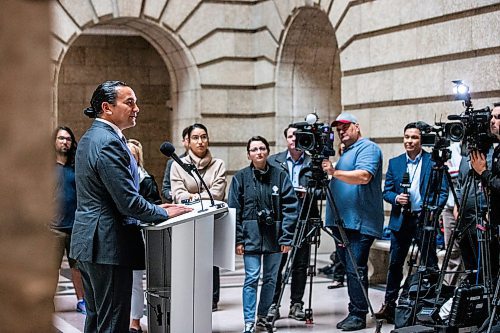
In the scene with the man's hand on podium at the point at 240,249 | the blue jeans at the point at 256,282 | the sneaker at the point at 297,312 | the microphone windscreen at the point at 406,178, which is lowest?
the sneaker at the point at 297,312

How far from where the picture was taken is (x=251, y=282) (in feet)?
23.6

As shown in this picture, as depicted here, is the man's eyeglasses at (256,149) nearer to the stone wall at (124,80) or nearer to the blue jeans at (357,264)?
the blue jeans at (357,264)

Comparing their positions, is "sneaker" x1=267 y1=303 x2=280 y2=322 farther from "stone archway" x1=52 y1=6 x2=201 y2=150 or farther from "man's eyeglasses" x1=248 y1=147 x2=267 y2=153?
"stone archway" x1=52 y1=6 x2=201 y2=150

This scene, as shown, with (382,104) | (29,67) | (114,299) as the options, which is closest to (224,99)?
(382,104)

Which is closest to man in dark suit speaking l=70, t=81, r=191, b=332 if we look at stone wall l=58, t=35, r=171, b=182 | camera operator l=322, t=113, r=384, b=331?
camera operator l=322, t=113, r=384, b=331

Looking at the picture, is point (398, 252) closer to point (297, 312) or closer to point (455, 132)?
point (297, 312)

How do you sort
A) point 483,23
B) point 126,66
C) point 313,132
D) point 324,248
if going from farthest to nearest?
1. point 126,66
2. point 324,248
3. point 483,23
4. point 313,132

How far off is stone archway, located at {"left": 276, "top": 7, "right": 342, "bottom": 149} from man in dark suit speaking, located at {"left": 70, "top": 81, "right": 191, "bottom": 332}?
8463mm

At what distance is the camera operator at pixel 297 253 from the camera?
7781 millimetres

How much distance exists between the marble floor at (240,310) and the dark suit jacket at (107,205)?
7.67ft

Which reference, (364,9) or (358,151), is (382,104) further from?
(358,151)

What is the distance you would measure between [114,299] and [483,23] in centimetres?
583

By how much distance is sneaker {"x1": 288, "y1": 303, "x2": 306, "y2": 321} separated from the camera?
317 inches

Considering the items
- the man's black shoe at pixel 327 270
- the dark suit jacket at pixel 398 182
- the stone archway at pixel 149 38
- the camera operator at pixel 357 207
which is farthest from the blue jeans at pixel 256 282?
the stone archway at pixel 149 38
